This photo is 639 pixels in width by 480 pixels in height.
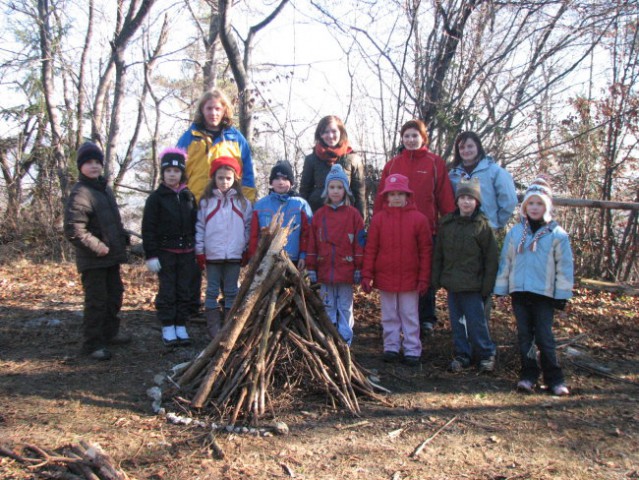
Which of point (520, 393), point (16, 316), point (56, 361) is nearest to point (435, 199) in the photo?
point (520, 393)

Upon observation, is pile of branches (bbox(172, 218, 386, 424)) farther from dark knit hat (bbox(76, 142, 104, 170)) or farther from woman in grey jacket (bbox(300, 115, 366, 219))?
dark knit hat (bbox(76, 142, 104, 170))

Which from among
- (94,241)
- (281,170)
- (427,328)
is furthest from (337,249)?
(94,241)

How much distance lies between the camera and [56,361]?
4.73 metres

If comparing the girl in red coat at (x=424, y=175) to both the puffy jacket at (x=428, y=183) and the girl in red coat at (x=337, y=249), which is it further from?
the girl in red coat at (x=337, y=249)

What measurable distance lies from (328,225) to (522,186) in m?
3.91

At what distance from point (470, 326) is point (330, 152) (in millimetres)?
2131

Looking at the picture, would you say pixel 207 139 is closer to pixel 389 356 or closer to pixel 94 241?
pixel 94 241

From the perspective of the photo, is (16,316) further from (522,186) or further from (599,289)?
(599,289)

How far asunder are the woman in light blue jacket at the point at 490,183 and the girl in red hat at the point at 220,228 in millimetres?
2198

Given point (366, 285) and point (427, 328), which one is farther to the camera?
point (427, 328)

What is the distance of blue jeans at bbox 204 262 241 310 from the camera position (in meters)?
5.08

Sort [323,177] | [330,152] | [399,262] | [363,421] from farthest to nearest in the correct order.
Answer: [323,177]
[330,152]
[399,262]
[363,421]

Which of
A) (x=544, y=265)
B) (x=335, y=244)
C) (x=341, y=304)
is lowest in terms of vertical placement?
(x=341, y=304)

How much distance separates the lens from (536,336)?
4.30 meters
